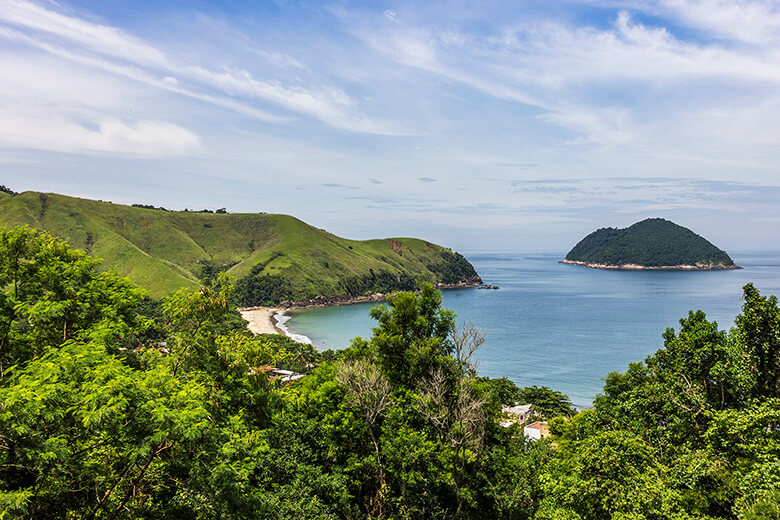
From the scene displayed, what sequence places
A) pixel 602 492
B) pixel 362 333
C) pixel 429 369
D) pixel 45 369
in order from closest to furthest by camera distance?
pixel 45 369 → pixel 602 492 → pixel 429 369 → pixel 362 333

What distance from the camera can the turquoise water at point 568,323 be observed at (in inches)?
2603

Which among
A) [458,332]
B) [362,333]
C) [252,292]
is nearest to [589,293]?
[362,333]

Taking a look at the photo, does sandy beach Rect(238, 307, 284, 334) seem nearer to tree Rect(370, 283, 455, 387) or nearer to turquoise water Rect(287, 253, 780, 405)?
turquoise water Rect(287, 253, 780, 405)

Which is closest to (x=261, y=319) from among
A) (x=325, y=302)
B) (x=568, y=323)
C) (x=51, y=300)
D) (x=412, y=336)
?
(x=325, y=302)

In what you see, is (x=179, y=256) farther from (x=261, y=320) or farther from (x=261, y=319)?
(x=261, y=320)

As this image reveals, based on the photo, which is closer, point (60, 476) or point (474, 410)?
point (60, 476)

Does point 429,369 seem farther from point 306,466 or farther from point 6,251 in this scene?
point 6,251

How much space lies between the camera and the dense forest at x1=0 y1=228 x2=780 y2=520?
7250 mm

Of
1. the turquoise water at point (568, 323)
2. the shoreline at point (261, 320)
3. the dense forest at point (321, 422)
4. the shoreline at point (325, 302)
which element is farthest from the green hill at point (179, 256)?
the dense forest at point (321, 422)

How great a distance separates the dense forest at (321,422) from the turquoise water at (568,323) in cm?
1209

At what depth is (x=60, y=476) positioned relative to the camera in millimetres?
7023

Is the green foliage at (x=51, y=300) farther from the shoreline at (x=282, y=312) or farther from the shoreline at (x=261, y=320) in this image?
the shoreline at (x=261, y=320)

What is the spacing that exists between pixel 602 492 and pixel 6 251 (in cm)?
1835

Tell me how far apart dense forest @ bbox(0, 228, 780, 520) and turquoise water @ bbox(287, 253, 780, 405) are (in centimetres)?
1209
